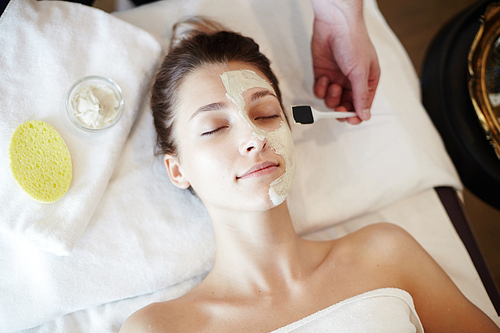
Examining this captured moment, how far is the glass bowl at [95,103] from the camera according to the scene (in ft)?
4.24

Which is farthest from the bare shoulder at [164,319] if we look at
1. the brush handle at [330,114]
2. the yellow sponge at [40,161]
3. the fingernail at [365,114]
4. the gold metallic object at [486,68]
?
the gold metallic object at [486,68]

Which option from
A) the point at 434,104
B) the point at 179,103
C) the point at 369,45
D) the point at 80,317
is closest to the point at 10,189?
the point at 80,317

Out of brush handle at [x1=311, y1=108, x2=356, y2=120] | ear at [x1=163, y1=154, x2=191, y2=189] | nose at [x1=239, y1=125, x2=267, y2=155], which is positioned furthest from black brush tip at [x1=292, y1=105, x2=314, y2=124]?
ear at [x1=163, y1=154, x2=191, y2=189]

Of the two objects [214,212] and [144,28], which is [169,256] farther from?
[144,28]

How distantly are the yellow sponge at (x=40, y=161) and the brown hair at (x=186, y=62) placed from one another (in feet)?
1.15

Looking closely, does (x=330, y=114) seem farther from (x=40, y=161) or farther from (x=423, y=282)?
(x=40, y=161)

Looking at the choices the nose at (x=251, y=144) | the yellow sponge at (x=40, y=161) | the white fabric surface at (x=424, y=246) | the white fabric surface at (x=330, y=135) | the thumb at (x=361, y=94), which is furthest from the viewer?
the white fabric surface at (x=330, y=135)

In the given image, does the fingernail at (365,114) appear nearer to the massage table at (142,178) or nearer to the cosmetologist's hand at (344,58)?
the cosmetologist's hand at (344,58)

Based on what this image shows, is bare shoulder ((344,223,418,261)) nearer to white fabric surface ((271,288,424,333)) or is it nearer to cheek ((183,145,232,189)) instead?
white fabric surface ((271,288,424,333))

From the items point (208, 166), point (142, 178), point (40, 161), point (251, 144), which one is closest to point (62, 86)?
point (40, 161)

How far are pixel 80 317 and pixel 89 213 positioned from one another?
1.34 ft

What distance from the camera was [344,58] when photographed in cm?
145

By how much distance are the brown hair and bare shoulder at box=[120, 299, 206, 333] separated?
1.72 feet

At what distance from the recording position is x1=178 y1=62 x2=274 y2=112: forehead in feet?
3.69
